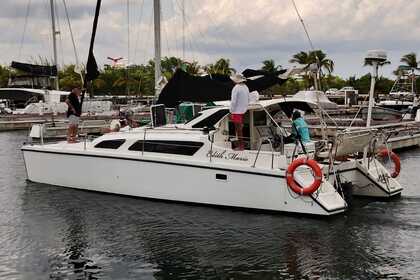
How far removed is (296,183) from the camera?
521 inches

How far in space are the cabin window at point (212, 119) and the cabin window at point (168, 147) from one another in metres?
0.84

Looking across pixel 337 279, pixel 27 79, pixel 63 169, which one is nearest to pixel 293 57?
pixel 27 79

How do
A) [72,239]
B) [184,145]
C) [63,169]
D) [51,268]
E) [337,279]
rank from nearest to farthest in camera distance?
[337,279], [51,268], [72,239], [184,145], [63,169]

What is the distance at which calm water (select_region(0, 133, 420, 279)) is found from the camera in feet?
35.0

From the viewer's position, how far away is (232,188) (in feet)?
46.8

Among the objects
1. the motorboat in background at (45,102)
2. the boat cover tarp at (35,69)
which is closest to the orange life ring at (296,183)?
the motorboat in background at (45,102)

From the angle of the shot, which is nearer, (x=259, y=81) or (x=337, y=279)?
(x=337, y=279)

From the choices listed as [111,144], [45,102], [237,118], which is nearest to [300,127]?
[237,118]

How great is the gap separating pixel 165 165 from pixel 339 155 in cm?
423

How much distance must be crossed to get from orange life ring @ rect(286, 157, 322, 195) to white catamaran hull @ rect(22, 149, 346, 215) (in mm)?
247

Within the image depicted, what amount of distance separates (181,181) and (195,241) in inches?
110

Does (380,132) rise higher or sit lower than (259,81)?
lower

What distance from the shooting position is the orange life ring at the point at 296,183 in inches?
515

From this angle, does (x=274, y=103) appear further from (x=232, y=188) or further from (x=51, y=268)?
(x=51, y=268)
